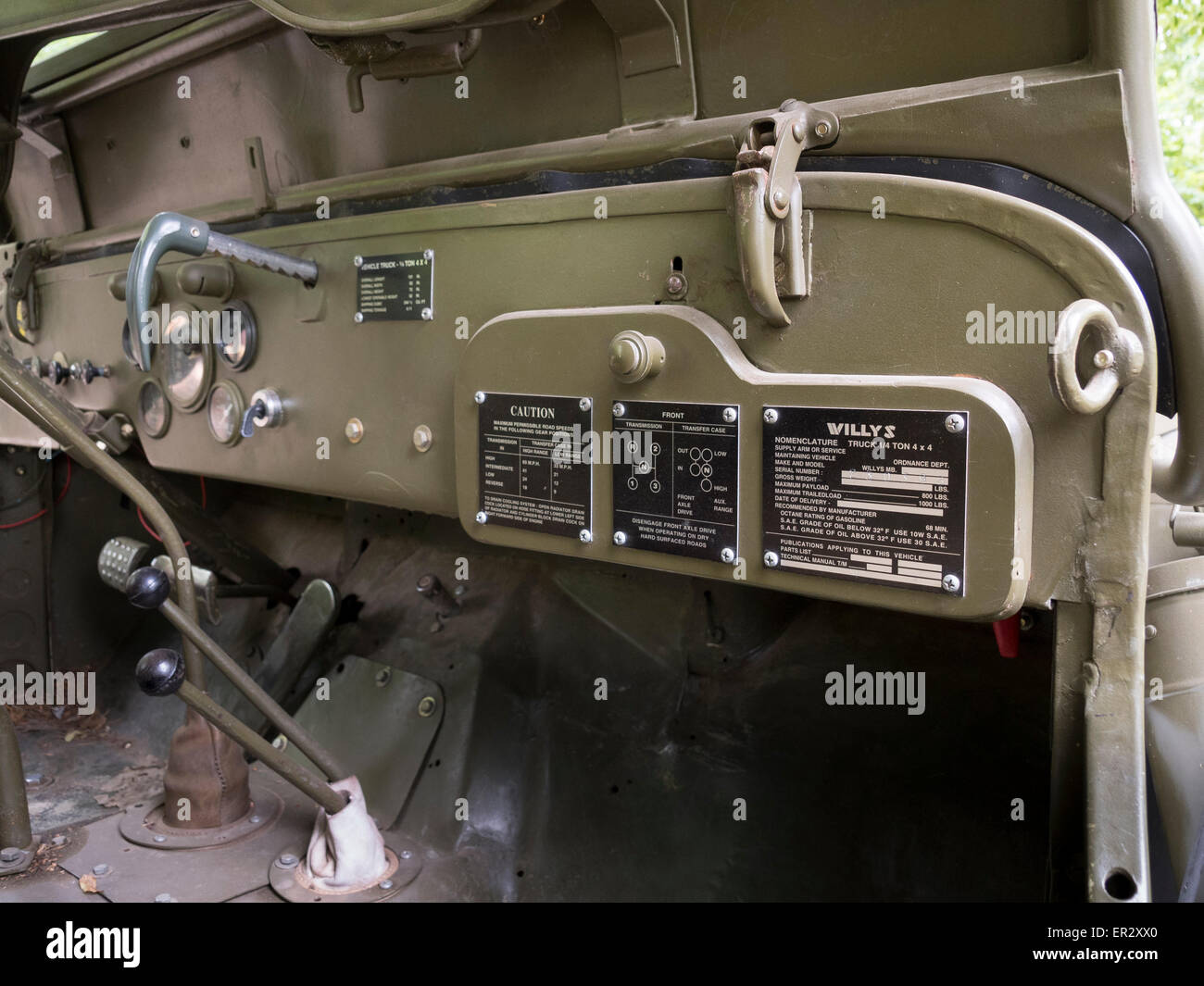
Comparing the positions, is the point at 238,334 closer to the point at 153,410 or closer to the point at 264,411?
the point at 264,411

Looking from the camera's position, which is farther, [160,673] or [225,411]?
[225,411]

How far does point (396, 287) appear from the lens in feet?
5.91

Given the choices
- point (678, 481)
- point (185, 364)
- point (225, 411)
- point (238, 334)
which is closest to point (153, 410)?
point (185, 364)

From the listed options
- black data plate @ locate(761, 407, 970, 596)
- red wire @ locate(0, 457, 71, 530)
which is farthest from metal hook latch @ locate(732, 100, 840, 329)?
red wire @ locate(0, 457, 71, 530)

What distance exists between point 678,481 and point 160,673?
963mm

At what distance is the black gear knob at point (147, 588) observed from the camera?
1.72 metres

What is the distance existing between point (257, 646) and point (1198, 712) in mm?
2371

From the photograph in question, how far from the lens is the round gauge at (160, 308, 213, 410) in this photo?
221 centimetres

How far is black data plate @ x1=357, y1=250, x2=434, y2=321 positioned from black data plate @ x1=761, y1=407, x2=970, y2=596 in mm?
755

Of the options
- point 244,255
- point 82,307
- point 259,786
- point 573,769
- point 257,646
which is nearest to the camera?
point 244,255

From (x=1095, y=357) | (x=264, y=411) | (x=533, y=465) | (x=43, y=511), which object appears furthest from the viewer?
(x=43, y=511)
